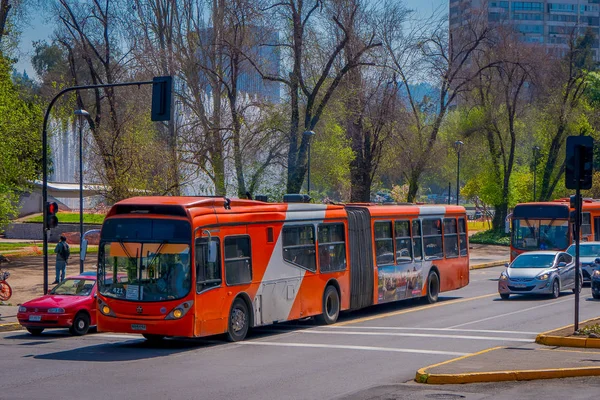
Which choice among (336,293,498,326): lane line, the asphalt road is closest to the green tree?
the asphalt road

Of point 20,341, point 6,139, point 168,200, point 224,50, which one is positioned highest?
point 224,50

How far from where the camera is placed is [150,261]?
17.7 m

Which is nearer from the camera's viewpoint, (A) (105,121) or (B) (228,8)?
(B) (228,8)

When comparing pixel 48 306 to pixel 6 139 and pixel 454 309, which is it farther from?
pixel 6 139

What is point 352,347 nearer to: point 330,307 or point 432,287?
point 330,307

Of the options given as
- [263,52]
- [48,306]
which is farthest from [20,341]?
[263,52]

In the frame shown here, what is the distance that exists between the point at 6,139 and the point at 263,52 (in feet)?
47.2

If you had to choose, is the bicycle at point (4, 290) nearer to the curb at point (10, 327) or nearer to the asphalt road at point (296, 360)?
the curb at point (10, 327)

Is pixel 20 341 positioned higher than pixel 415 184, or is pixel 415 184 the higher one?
pixel 415 184

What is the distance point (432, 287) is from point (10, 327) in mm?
12781

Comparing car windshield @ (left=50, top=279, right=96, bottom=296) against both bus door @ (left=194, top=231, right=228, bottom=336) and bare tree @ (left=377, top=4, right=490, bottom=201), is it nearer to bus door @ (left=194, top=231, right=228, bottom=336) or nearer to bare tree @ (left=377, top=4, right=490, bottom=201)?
bus door @ (left=194, top=231, right=228, bottom=336)

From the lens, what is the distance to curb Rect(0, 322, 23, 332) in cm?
2312

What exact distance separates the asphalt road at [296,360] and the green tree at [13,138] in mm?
15415

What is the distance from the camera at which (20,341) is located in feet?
67.5
